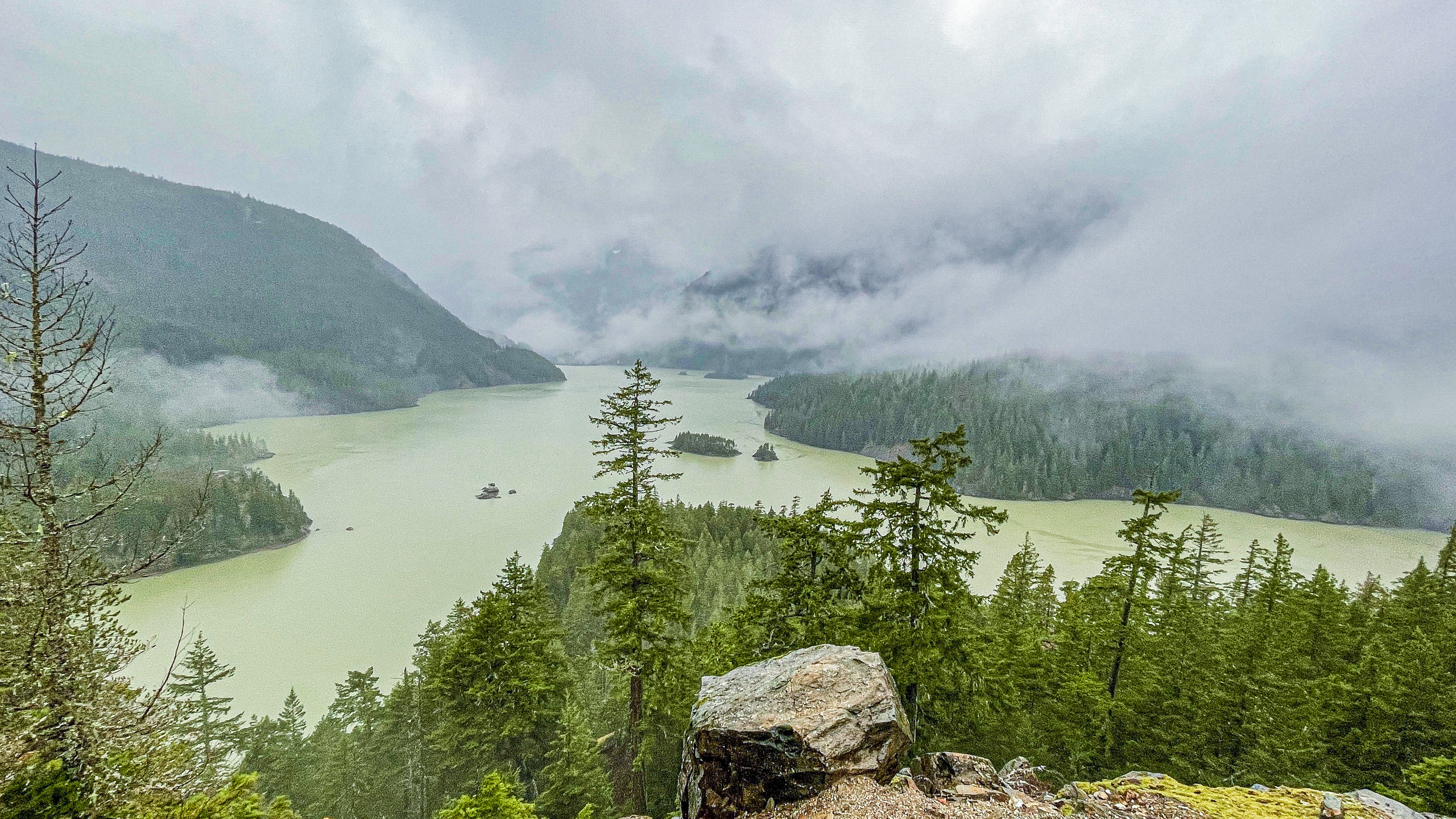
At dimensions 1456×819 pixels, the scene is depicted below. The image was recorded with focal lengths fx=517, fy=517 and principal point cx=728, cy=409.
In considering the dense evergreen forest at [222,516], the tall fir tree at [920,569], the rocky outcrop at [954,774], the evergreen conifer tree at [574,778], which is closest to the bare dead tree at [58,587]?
the evergreen conifer tree at [574,778]

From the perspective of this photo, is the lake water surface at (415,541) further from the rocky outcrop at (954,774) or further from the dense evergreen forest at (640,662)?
the rocky outcrop at (954,774)

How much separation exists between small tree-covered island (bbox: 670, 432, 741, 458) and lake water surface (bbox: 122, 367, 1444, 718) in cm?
217

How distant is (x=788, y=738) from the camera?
7.68 m

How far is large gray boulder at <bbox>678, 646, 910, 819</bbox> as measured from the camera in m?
7.54

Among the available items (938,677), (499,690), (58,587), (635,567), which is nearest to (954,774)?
(938,677)

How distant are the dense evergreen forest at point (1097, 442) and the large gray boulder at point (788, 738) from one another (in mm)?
94315

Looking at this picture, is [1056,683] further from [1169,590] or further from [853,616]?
[853,616]

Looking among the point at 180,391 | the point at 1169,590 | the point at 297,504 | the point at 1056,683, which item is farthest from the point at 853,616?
the point at 180,391

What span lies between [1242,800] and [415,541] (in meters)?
65.4

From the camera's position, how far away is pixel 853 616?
39.9ft

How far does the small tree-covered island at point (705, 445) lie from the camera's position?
11031 cm

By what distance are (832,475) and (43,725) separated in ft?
317

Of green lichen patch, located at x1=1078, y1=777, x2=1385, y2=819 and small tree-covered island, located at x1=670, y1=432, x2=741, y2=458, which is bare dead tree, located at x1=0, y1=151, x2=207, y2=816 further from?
small tree-covered island, located at x1=670, y1=432, x2=741, y2=458

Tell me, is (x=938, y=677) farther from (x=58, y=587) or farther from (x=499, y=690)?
(x=58, y=587)
